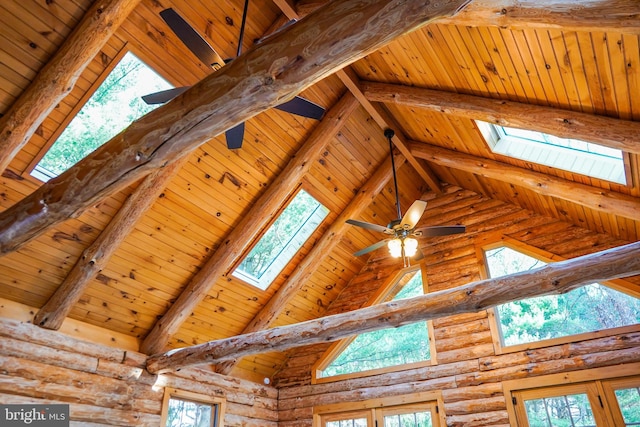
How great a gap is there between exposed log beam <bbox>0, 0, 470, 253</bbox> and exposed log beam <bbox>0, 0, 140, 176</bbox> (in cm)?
102

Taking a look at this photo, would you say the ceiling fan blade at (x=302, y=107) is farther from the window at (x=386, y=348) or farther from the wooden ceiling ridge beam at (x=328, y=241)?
the window at (x=386, y=348)

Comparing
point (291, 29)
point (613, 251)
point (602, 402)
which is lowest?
point (602, 402)

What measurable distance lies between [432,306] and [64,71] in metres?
3.45

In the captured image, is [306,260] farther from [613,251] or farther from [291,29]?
[291,29]

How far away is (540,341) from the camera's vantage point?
5.38m

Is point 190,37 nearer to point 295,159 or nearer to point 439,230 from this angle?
point 295,159

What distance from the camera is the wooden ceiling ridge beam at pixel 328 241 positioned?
20.0 feet

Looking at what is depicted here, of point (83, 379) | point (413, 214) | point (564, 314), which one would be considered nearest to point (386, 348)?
point (564, 314)

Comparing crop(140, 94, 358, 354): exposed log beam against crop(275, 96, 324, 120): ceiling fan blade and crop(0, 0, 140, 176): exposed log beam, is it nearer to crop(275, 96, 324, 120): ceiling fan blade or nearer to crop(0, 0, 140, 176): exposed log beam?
crop(275, 96, 324, 120): ceiling fan blade

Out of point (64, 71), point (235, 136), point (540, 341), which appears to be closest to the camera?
point (64, 71)

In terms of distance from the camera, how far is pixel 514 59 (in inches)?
136

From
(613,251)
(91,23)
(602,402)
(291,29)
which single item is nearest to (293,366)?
(602,402)

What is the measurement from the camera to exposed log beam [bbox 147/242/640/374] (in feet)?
11.1

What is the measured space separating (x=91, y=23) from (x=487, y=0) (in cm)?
269
